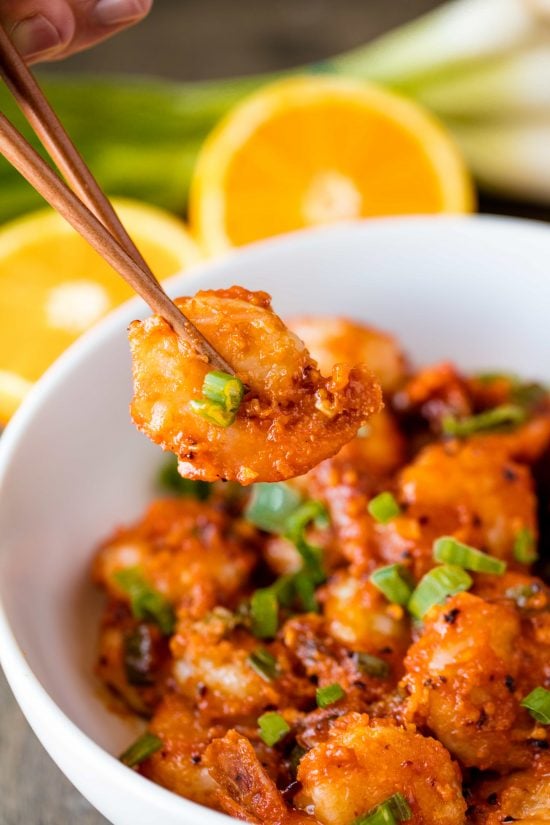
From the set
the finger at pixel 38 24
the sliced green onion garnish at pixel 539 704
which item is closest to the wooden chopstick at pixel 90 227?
the finger at pixel 38 24

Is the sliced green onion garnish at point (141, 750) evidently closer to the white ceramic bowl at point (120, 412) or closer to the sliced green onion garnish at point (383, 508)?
the white ceramic bowl at point (120, 412)

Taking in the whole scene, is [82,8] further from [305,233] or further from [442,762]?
[442,762]

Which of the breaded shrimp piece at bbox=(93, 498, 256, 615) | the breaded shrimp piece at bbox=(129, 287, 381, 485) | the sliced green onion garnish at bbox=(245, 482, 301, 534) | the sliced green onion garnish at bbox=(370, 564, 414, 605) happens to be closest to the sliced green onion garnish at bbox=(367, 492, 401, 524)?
the sliced green onion garnish at bbox=(370, 564, 414, 605)

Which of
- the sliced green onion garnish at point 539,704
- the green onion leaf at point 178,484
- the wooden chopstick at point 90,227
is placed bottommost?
the sliced green onion garnish at point 539,704

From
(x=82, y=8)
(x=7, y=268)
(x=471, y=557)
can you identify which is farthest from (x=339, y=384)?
(x=7, y=268)

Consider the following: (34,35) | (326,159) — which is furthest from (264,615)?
(326,159)
